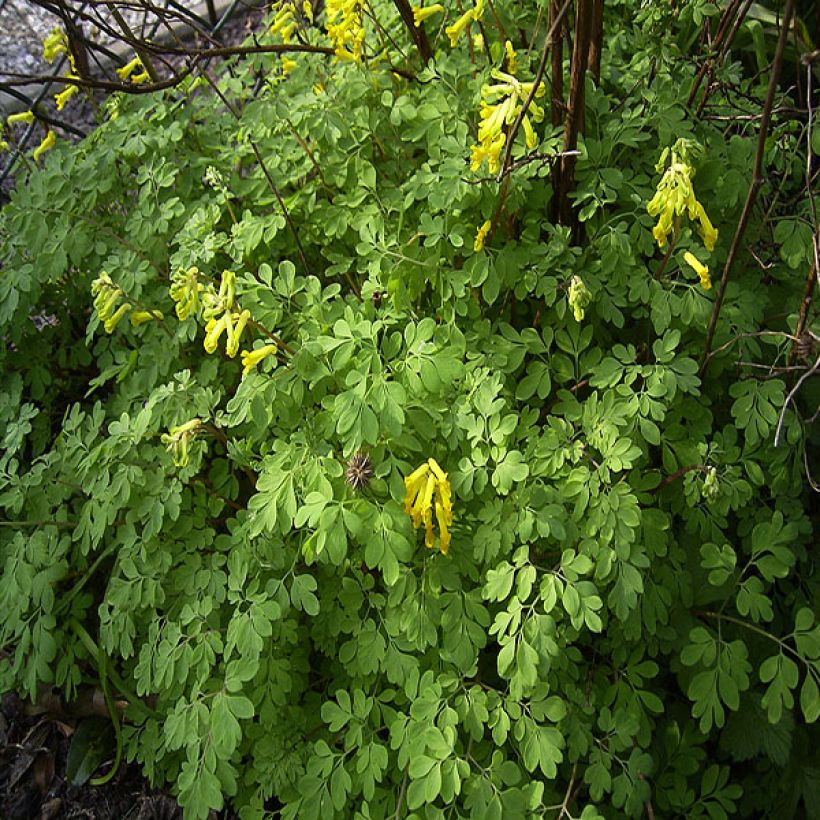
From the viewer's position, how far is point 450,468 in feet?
6.21

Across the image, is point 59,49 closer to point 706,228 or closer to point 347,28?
point 347,28

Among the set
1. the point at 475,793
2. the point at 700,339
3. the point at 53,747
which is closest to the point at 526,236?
the point at 700,339

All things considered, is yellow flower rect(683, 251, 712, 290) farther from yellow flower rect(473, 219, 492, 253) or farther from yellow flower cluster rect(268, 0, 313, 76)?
yellow flower cluster rect(268, 0, 313, 76)

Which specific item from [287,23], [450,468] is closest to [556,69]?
[287,23]

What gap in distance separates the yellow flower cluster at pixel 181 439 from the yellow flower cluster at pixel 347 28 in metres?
0.99

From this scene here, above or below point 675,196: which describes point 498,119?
above

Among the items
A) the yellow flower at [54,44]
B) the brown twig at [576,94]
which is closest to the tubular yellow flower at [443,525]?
the brown twig at [576,94]

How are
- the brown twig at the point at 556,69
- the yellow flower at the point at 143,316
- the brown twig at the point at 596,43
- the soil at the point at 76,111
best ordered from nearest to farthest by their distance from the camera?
the brown twig at the point at 556,69, the brown twig at the point at 596,43, the yellow flower at the point at 143,316, the soil at the point at 76,111

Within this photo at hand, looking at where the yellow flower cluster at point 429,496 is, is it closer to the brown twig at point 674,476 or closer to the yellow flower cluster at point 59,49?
the brown twig at point 674,476

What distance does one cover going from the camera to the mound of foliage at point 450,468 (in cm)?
177

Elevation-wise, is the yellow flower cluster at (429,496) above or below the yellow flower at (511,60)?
below

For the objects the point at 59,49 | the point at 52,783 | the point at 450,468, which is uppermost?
the point at 59,49

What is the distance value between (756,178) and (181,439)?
51.4 inches

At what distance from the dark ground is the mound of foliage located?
190mm
